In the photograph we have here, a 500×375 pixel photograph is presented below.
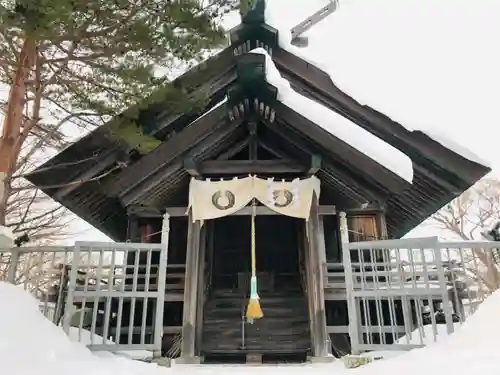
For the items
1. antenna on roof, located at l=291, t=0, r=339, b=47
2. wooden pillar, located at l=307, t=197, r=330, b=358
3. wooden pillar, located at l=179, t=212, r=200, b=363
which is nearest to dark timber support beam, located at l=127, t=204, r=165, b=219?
wooden pillar, located at l=179, t=212, r=200, b=363

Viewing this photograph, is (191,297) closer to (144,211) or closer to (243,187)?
(243,187)

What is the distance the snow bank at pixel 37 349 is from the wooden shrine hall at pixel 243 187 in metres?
1.77

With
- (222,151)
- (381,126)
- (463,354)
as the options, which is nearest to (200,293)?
(222,151)

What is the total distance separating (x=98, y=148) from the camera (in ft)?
23.3

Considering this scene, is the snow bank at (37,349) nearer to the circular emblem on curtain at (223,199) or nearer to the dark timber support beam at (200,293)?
the dark timber support beam at (200,293)

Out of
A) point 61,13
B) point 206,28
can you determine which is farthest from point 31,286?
point 206,28

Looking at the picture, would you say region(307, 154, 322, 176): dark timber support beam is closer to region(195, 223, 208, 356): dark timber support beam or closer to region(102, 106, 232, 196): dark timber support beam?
region(102, 106, 232, 196): dark timber support beam

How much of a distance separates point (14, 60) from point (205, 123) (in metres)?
2.66

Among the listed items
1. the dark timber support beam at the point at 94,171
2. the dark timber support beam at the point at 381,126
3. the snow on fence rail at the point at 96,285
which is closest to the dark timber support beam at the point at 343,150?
the dark timber support beam at the point at 381,126

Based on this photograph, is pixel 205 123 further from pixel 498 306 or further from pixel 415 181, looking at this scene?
pixel 498 306

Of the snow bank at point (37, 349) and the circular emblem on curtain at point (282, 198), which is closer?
the snow bank at point (37, 349)

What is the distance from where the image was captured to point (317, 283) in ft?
21.7

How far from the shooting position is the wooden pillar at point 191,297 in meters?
6.30

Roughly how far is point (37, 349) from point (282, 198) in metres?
4.01
